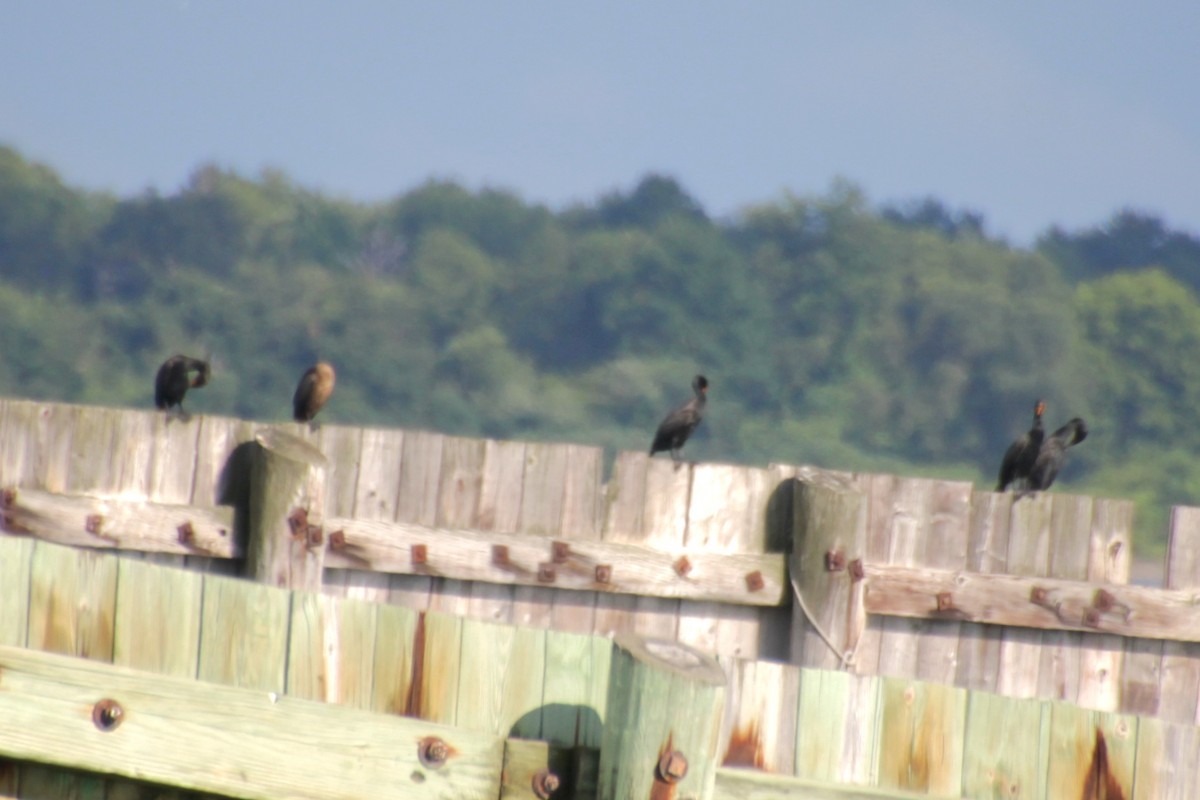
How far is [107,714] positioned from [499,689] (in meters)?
0.78

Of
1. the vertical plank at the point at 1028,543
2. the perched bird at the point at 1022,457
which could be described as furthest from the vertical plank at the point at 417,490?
the perched bird at the point at 1022,457

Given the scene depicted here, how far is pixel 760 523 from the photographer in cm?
596

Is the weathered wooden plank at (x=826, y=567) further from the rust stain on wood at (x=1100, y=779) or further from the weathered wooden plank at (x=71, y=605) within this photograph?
the weathered wooden plank at (x=71, y=605)

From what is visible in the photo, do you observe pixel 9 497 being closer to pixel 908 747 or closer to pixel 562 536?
pixel 562 536

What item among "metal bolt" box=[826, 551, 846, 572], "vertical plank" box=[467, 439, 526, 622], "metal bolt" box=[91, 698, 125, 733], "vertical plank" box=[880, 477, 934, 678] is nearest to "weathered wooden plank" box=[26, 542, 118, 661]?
"metal bolt" box=[91, 698, 125, 733]

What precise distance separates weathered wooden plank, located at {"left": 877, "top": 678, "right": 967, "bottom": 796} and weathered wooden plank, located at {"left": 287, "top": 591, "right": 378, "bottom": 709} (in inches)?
43.1

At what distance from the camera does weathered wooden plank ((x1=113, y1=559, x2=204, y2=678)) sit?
351 cm

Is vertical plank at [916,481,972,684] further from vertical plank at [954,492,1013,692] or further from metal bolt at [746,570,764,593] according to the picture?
metal bolt at [746,570,764,593]

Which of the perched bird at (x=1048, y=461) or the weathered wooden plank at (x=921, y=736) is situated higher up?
the perched bird at (x=1048, y=461)

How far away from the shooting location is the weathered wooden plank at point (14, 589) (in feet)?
11.5

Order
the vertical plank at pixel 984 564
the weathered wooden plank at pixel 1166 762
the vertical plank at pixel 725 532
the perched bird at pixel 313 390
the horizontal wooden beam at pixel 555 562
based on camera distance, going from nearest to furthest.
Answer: the weathered wooden plank at pixel 1166 762, the horizontal wooden beam at pixel 555 562, the vertical plank at pixel 725 532, the vertical plank at pixel 984 564, the perched bird at pixel 313 390

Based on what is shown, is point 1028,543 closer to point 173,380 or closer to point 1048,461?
point 1048,461

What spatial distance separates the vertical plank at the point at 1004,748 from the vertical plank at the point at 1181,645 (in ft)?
9.37

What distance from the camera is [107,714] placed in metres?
3.41
